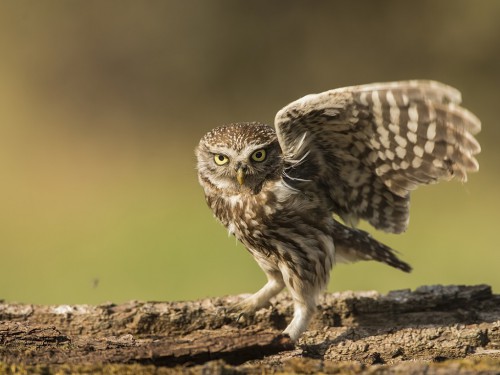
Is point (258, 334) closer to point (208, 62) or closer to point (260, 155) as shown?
point (260, 155)

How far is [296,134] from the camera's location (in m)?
5.35

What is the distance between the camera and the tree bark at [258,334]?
12.3 ft

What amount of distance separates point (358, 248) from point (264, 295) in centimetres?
77

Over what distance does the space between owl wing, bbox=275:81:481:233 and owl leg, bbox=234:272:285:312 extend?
0.62 meters

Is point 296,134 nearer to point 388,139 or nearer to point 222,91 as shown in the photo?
point 388,139

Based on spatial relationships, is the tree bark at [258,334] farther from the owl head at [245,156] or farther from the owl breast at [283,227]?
the owl head at [245,156]

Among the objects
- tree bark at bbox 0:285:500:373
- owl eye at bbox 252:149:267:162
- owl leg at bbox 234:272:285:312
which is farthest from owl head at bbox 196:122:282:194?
tree bark at bbox 0:285:500:373

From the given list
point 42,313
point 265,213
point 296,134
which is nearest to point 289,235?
point 265,213

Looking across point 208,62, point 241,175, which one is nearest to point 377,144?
point 241,175

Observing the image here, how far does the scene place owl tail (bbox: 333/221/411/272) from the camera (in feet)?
19.5

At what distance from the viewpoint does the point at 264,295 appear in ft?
Result: 18.9

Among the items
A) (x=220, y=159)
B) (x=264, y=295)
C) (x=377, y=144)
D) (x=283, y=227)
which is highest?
(x=220, y=159)

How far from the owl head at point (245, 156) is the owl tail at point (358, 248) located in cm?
71

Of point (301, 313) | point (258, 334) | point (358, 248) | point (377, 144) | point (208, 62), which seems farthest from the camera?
point (208, 62)
